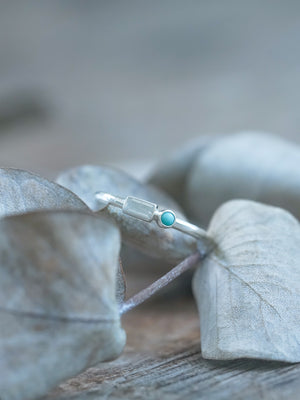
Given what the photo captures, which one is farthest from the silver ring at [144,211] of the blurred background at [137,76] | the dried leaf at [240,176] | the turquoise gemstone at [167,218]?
the blurred background at [137,76]

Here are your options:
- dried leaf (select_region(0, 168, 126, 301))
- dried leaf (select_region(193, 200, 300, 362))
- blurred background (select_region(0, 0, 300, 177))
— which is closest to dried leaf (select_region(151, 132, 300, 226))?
dried leaf (select_region(193, 200, 300, 362))

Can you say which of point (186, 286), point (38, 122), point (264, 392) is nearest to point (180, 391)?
point (264, 392)

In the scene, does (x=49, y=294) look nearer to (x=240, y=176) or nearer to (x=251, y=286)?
(x=251, y=286)

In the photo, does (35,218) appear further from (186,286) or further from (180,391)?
(186,286)

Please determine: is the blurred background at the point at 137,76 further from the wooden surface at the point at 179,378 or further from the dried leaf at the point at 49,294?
the dried leaf at the point at 49,294

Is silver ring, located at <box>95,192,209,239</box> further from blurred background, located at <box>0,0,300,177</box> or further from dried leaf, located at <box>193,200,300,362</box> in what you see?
blurred background, located at <box>0,0,300,177</box>

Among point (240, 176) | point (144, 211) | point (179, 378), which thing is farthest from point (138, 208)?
point (240, 176)
